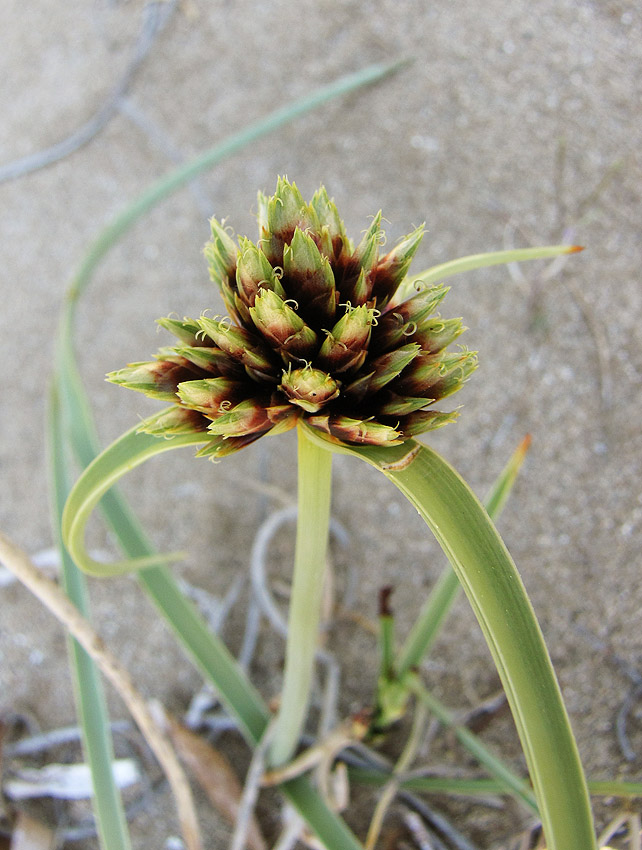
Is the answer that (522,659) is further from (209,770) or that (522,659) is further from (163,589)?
(209,770)

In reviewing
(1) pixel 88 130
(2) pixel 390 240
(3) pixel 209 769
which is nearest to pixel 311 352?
(3) pixel 209 769

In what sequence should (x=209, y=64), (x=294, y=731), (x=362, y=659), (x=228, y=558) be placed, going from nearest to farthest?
(x=294, y=731), (x=362, y=659), (x=228, y=558), (x=209, y=64)

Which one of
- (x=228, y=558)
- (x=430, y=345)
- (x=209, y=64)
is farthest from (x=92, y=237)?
(x=430, y=345)

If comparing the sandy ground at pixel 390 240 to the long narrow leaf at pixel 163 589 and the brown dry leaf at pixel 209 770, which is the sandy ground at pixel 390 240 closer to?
the brown dry leaf at pixel 209 770

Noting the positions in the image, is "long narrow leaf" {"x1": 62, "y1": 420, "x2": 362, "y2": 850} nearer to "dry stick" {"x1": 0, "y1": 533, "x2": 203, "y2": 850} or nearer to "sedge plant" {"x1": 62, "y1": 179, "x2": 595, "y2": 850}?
"dry stick" {"x1": 0, "y1": 533, "x2": 203, "y2": 850}

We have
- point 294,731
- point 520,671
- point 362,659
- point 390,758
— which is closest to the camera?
point 520,671

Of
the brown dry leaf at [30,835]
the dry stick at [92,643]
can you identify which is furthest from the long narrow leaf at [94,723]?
the brown dry leaf at [30,835]

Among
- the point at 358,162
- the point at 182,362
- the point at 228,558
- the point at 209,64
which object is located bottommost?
the point at 228,558

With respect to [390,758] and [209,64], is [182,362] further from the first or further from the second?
[209,64]

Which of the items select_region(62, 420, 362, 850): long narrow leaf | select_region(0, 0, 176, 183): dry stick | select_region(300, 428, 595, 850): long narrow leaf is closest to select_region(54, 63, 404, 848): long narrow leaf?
select_region(62, 420, 362, 850): long narrow leaf
